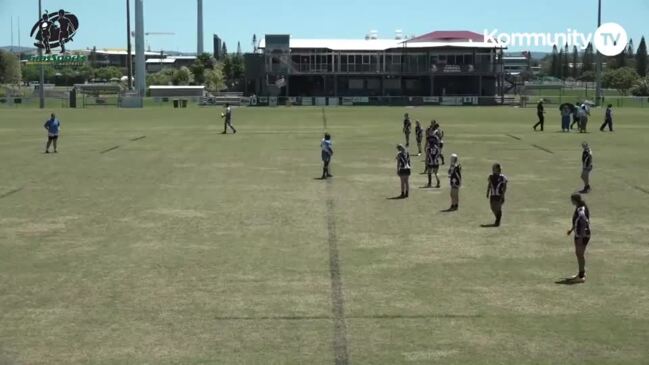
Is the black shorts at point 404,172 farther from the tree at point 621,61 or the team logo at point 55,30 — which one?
the tree at point 621,61

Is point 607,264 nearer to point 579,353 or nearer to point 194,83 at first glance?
point 579,353

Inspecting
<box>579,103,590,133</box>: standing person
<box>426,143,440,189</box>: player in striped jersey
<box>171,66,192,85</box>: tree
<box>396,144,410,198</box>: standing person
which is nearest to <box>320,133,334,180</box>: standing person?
<box>426,143,440,189</box>: player in striped jersey

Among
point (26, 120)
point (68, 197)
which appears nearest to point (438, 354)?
point (68, 197)

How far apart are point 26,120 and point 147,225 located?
49617 mm

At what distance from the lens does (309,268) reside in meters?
14.7

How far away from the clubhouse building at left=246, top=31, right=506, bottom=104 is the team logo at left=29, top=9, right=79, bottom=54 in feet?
83.2

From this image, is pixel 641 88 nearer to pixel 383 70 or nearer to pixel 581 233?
pixel 383 70

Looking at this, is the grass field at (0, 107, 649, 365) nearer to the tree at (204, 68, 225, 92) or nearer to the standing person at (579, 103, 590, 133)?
the standing person at (579, 103, 590, 133)

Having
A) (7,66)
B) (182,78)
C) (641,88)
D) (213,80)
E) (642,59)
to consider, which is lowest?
(641,88)

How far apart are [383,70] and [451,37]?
1713cm

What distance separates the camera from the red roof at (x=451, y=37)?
412 ft

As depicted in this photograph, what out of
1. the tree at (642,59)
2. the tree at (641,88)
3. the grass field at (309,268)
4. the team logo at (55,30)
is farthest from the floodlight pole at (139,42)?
the grass field at (309,268)

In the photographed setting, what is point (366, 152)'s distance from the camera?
3750cm

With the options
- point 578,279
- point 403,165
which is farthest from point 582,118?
point 578,279
